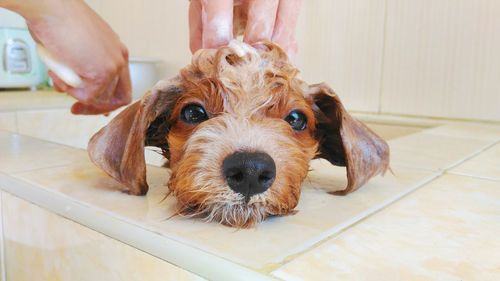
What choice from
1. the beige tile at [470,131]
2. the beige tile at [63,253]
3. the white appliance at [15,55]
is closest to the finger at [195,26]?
the beige tile at [63,253]

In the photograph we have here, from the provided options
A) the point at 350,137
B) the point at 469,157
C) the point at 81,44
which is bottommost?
the point at 469,157

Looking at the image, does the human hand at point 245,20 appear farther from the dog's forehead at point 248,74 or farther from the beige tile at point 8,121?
the beige tile at point 8,121

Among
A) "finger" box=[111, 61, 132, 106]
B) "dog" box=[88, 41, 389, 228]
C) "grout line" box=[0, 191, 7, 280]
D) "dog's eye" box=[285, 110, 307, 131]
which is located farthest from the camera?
"finger" box=[111, 61, 132, 106]

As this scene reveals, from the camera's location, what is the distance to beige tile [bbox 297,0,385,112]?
1.61 meters

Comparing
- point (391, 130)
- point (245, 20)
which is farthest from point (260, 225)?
point (391, 130)

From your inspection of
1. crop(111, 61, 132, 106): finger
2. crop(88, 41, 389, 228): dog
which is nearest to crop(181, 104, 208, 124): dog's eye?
crop(88, 41, 389, 228): dog

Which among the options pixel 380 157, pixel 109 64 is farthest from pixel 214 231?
pixel 109 64

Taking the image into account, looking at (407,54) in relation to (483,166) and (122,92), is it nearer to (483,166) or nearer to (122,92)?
(483,166)

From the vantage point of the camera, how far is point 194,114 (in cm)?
60

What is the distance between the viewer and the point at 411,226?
524 millimetres

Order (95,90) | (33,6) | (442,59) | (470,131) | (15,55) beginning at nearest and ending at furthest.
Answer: (33,6), (95,90), (470,131), (442,59), (15,55)

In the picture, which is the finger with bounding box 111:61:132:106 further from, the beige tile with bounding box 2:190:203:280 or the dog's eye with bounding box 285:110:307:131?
the dog's eye with bounding box 285:110:307:131

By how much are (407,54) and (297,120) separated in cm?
107

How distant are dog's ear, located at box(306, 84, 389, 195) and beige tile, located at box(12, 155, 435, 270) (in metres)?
0.03
